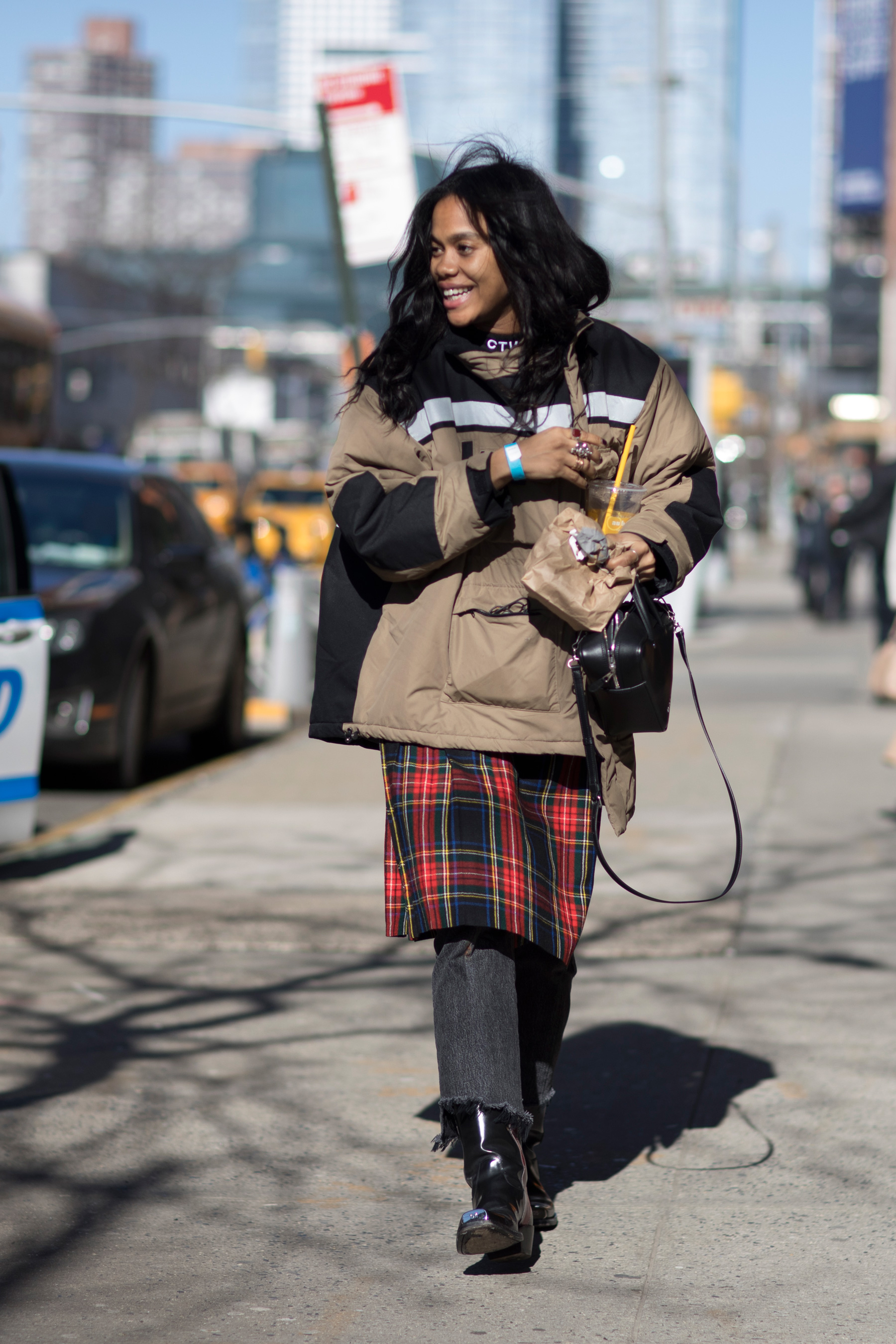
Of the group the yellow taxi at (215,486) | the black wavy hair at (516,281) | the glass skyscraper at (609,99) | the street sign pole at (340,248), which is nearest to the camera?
the black wavy hair at (516,281)

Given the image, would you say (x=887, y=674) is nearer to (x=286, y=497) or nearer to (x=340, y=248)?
(x=340, y=248)

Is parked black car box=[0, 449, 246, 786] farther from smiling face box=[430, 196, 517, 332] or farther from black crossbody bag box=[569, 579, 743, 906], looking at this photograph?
black crossbody bag box=[569, 579, 743, 906]

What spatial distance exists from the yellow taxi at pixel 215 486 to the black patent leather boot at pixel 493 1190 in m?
25.5

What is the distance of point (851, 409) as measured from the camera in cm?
7981

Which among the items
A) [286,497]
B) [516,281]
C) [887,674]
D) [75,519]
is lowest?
[286,497]

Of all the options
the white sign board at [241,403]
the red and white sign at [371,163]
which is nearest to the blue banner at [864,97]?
the white sign board at [241,403]

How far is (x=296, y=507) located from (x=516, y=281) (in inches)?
1241

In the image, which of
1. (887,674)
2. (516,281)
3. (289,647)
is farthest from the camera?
(289,647)

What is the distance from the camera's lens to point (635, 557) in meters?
3.34

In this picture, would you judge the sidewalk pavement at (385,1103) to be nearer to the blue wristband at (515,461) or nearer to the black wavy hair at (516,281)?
the blue wristband at (515,461)

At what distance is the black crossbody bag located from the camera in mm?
3312

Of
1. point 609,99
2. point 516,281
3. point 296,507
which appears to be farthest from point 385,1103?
point 609,99

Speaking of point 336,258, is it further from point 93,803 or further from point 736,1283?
point 736,1283

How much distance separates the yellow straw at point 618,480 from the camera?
3395 mm
